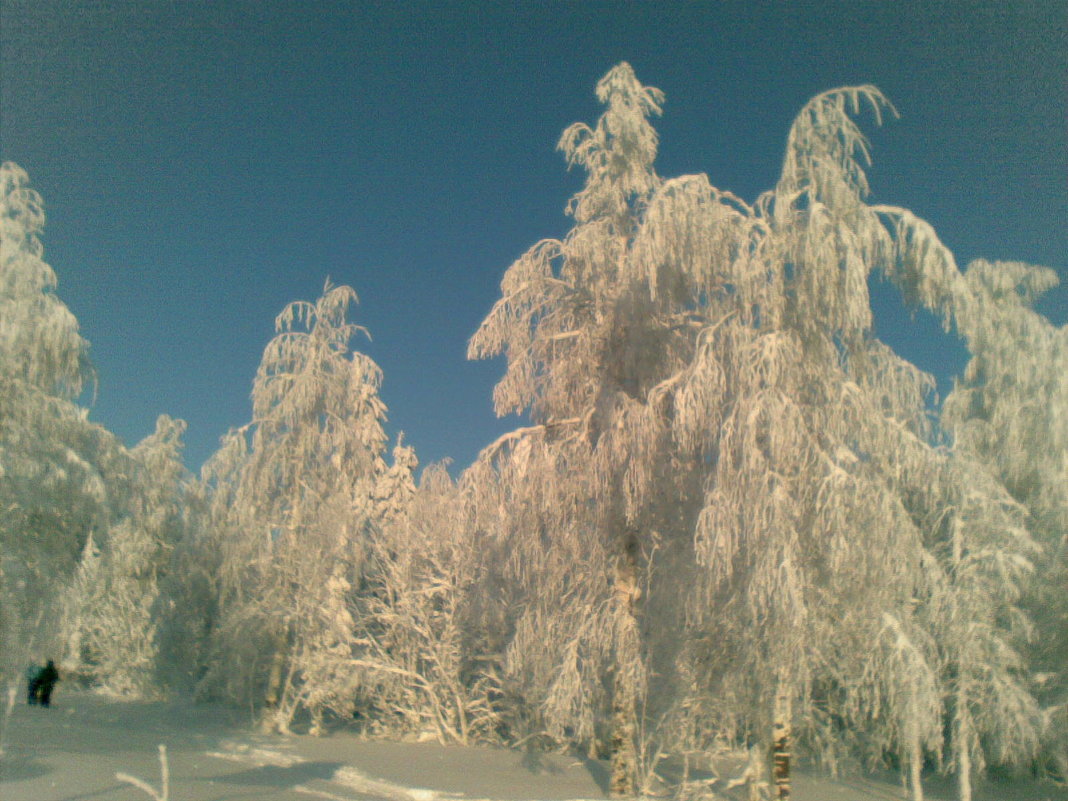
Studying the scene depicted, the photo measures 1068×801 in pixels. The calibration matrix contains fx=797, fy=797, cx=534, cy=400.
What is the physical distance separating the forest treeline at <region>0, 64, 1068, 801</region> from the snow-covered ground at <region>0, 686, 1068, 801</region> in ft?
2.72

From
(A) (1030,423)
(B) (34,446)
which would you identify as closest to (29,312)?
(B) (34,446)

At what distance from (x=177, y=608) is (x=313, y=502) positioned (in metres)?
8.36

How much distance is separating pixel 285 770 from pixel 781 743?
7920 millimetres

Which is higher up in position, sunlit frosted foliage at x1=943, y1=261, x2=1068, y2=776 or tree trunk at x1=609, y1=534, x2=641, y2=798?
sunlit frosted foliage at x1=943, y1=261, x2=1068, y2=776

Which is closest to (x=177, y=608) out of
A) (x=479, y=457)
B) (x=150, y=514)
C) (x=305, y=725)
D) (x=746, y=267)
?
(x=150, y=514)

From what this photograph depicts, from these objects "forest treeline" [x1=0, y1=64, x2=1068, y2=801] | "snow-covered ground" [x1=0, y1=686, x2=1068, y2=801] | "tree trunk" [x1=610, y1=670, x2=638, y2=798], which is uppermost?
"forest treeline" [x1=0, y1=64, x2=1068, y2=801]

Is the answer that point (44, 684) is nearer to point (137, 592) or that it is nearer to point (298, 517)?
point (137, 592)

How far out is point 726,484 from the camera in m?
7.55

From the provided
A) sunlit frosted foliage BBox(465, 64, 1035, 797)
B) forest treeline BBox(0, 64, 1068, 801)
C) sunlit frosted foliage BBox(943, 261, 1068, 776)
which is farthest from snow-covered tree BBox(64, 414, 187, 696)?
sunlit frosted foliage BBox(943, 261, 1068, 776)

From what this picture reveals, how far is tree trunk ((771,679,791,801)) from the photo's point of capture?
798 cm

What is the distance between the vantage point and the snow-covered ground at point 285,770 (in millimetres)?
8906

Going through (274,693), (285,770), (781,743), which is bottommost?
(285,770)

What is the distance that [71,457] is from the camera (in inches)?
391

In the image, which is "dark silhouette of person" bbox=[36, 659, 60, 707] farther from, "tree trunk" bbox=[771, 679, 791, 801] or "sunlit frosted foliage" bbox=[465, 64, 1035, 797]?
"tree trunk" bbox=[771, 679, 791, 801]
